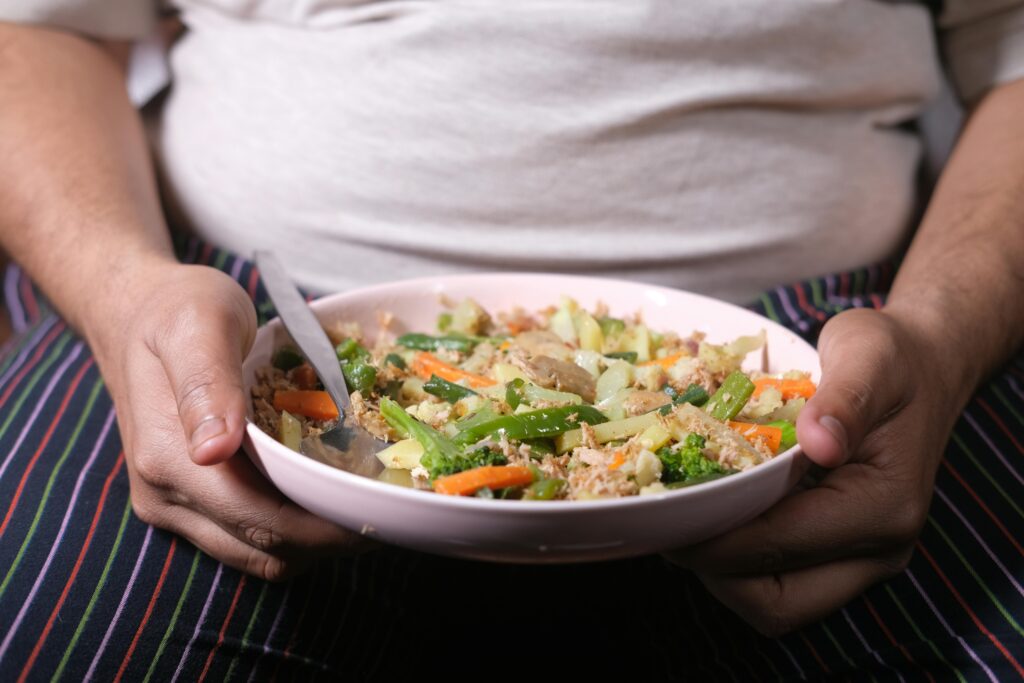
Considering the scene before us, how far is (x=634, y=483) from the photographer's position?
1.16 m

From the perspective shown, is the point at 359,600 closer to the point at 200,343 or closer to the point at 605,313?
the point at 200,343

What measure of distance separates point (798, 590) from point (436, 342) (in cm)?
75

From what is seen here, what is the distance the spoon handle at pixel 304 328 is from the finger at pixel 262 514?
0.17 metres

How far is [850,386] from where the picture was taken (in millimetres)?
1226

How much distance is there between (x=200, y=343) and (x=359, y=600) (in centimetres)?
60

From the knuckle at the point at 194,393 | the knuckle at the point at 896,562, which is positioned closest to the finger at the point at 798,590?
the knuckle at the point at 896,562

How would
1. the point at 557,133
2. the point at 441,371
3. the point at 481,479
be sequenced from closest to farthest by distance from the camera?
the point at 481,479 < the point at 441,371 < the point at 557,133

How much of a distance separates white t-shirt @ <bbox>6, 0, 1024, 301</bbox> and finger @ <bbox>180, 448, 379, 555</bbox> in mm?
708

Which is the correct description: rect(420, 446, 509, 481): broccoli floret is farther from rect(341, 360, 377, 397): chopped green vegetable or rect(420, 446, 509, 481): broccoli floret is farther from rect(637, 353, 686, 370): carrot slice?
rect(637, 353, 686, 370): carrot slice

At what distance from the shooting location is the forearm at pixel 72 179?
5.53ft

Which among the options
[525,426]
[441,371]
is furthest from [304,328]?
[525,426]

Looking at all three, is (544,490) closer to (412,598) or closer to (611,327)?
(611,327)

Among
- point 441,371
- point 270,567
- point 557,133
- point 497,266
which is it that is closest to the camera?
point 270,567

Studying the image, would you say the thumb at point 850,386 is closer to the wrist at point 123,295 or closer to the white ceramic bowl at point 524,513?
the white ceramic bowl at point 524,513
